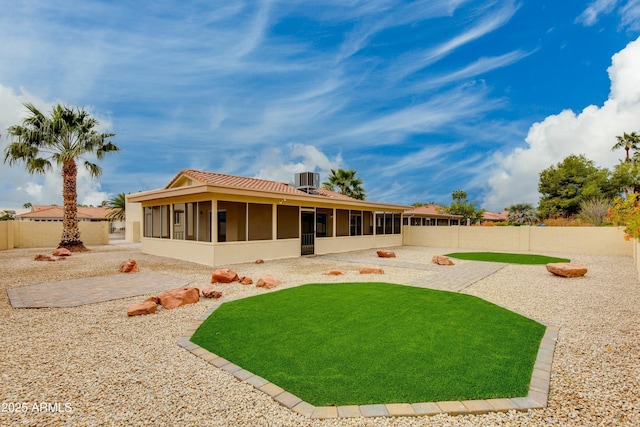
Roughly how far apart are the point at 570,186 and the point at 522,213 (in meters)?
5.91

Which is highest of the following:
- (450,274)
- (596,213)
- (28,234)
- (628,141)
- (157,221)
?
(628,141)

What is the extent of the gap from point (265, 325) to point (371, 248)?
1454cm

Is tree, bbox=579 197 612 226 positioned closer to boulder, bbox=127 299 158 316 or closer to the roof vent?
the roof vent

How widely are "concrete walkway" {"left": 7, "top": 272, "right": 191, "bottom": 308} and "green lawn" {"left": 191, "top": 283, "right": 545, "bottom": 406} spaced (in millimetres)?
2628

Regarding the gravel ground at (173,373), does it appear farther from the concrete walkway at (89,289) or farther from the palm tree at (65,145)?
the palm tree at (65,145)

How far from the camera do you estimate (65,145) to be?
15.1 meters

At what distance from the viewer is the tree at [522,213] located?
34.6 m

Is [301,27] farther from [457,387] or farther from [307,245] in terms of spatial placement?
[457,387]

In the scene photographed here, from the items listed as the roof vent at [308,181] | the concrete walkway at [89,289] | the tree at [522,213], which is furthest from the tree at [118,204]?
the tree at [522,213]

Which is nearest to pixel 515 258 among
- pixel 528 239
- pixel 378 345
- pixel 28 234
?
pixel 528 239

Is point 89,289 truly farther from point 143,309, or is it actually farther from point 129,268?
point 143,309

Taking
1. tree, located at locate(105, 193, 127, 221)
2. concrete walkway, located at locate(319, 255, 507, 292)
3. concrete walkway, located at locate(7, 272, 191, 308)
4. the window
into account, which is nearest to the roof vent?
concrete walkway, located at locate(319, 255, 507, 292)

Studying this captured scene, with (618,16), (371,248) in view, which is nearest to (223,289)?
(371,248)

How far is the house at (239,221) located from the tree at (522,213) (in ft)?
86.3
